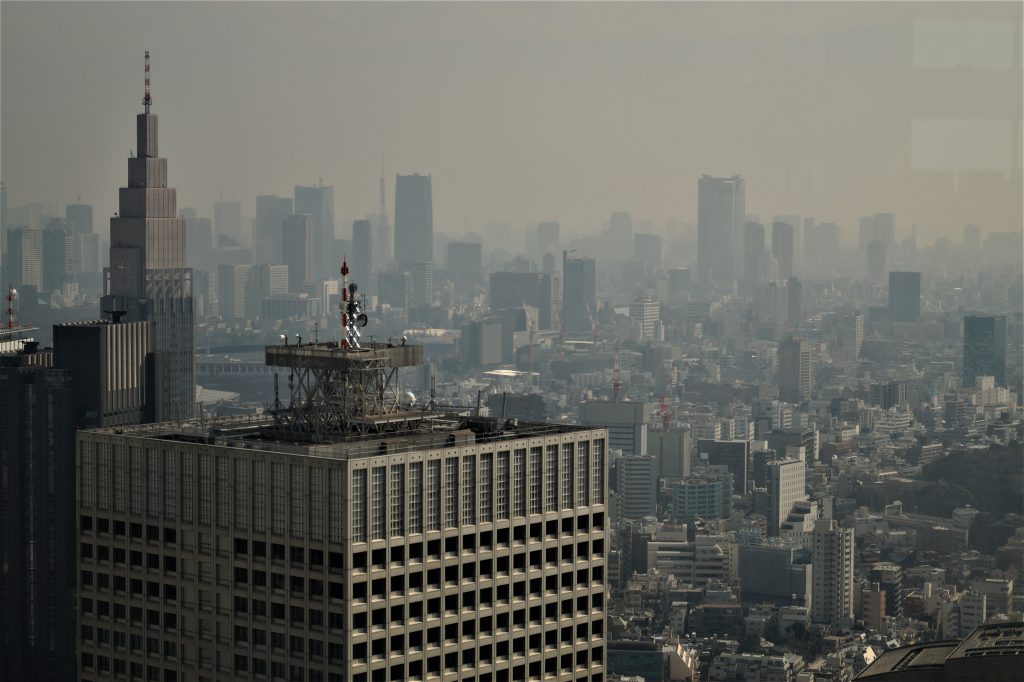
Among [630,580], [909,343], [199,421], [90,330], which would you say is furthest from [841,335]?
[199,421]

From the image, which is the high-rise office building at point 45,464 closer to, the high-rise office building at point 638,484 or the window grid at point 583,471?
the window grid at point 583,471

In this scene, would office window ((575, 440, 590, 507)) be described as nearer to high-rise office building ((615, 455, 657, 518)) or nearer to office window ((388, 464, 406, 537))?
office window ((388, 464, 406, 537))

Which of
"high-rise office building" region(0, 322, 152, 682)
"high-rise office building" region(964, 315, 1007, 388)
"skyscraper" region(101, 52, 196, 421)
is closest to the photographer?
"high-rise office building" region(0, 322, 152, 682)

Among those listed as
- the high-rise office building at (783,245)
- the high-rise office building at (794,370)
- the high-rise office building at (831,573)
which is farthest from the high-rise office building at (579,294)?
the high-rise office building at (831,573)

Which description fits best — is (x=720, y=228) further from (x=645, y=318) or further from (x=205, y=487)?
(x=205, y=487)

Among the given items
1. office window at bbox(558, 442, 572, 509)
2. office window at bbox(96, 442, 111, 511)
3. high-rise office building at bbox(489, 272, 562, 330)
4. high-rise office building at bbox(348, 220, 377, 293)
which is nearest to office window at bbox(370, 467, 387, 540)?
office window at bbox(558, 442, 572, 509)

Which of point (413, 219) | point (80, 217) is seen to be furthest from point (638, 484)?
point (80, 217)
